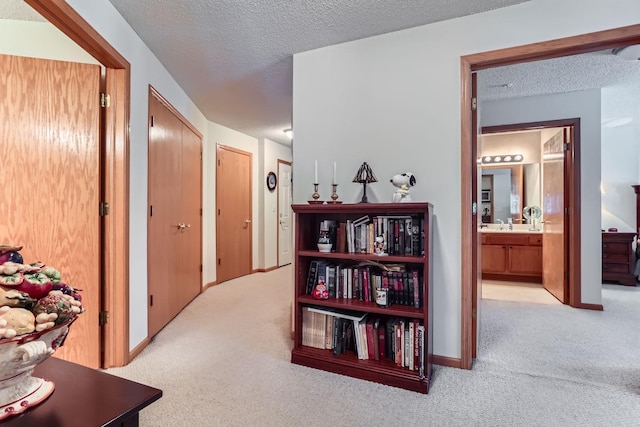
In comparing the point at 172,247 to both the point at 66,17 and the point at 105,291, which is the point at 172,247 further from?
the point at 66,17

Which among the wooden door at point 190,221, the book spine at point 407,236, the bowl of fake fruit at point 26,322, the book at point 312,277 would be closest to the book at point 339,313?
the book at point 312,277

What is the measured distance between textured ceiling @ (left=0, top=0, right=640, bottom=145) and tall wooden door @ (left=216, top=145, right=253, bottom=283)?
120 cm

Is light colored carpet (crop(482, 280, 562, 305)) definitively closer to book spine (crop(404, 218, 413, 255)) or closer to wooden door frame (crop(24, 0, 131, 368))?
book spine (crop(404, 218, 413, 255))

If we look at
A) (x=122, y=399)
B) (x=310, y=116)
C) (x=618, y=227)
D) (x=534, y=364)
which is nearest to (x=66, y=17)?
(x=310, y=116)

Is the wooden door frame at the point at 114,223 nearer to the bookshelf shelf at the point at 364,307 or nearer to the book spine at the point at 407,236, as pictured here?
the bookshelf shelf at the point at 364,307

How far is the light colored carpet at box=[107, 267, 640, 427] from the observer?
5.34 feet

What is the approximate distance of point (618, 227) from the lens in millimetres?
4934

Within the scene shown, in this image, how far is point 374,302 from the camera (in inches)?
83.6

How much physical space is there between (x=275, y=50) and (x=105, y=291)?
210 cm

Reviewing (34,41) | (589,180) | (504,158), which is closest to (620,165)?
(504,158)

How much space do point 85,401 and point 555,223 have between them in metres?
4.55

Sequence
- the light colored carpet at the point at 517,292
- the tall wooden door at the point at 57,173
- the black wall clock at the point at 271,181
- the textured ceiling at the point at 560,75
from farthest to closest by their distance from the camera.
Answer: the black wall clock at the point at 271,181 < the light colored carpet at the point at 517,292 < the textured ceiling at the point at 560,75 < the tall wooden door at the point at 57,173

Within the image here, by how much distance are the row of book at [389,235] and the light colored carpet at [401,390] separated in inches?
31.1

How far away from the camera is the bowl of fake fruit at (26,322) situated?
639mm
